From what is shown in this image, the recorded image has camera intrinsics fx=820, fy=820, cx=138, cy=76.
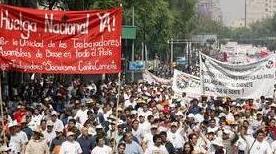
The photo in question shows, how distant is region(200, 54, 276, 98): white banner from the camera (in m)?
20.5

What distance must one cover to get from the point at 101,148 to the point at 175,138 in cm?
224

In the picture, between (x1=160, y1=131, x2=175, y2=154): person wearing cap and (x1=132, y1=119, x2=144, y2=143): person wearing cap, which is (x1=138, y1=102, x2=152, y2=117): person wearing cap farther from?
(x1=160, y1=131, x2=175, y2=154): person wearing cap

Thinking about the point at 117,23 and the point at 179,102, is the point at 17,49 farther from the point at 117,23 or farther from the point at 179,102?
the point at 179,102

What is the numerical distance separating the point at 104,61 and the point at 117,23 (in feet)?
2.09

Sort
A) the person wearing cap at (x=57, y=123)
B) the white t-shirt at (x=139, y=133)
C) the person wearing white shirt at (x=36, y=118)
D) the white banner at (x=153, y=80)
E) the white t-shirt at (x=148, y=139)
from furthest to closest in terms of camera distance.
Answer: the white banner at (x=153, y=80) → the person wearing white shirt at (x=36, y=118) → the person wearing cap at (x=57, y=123) → the white t-shirt at (x=139, y=133) → the white t-shirt at (x=148, y=139)

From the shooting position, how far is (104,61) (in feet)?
42.6

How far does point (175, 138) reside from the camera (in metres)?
14.9

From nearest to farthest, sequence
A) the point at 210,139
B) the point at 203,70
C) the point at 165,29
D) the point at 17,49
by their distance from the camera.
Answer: the point at 17,49
the point at 210,139
the point at 203,70
the point at 165,29

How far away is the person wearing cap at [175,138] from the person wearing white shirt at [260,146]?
1.55m

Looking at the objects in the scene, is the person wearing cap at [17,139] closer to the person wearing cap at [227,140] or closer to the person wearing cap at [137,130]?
the person wearing cap at [137,130]

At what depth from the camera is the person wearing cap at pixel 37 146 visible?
13.4 meters

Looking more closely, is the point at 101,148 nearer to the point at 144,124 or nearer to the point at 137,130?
the point at 137,130

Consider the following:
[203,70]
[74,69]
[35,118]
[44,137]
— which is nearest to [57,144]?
[44,137]

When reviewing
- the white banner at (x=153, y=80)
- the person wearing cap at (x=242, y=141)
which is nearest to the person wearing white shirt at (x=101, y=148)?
the person wearing cap at (x=242, y=141)
